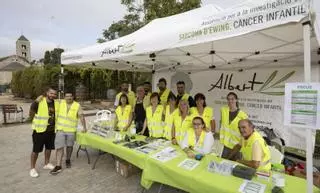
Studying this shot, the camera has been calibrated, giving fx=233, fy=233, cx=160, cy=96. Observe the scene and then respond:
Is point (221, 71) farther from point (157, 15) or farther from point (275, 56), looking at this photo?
point (157, 15)

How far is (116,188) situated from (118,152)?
62 cm

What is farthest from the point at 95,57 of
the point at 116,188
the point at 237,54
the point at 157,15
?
the point at 157,15

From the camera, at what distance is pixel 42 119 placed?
3.88 metres

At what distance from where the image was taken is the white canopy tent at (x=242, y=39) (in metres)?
1.88

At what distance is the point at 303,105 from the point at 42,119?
147 inches

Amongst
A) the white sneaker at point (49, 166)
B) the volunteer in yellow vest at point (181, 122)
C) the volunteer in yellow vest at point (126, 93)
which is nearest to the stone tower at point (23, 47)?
the volunteer in yellow vest at point (126, 93)

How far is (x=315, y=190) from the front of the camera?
6.63 feet

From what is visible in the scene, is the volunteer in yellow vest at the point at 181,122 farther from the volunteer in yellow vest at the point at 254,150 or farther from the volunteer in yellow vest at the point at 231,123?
the volunteer in yellow vest at the point at 254,150

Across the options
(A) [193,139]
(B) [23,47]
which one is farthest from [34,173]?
(B) [23,47]

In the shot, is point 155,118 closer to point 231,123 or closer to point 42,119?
point 231,123

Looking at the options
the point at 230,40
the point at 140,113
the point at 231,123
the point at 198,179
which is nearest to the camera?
the point at 198,179

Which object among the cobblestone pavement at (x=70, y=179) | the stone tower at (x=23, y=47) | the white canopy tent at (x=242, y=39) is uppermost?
the stone tower at (x=23, y=47)

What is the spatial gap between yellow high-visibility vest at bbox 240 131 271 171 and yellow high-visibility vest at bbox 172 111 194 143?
0.84 meters

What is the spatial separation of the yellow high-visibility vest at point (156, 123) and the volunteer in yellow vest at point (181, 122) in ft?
1.07
